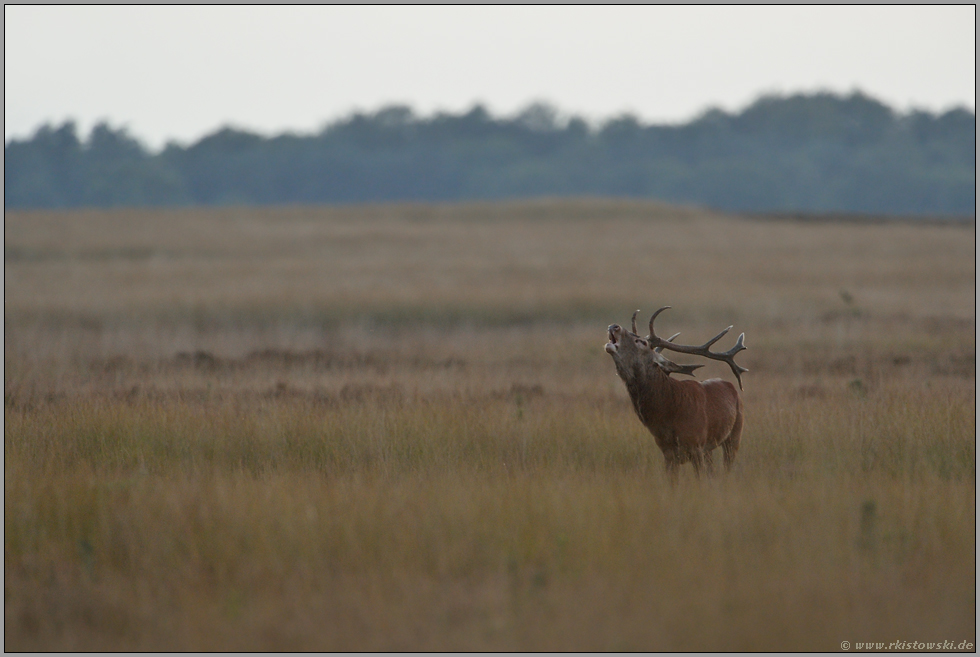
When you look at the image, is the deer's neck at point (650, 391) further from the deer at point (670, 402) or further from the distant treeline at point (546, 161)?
the distant treeline at point (546, 161)

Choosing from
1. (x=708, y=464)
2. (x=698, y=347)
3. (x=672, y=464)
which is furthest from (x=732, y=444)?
(x=698, y=347)

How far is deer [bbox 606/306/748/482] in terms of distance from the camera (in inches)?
252

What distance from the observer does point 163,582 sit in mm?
5305

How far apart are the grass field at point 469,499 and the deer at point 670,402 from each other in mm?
278

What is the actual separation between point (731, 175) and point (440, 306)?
248 feet

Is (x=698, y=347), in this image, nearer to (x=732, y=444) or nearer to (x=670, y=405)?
(x=670, y=405)

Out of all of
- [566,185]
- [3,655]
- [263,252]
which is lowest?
[3,655]

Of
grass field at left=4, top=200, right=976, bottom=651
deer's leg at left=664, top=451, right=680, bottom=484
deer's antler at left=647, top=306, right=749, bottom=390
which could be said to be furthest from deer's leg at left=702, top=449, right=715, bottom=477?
deer's antler at left=647, top=306, right=749, bottom=390

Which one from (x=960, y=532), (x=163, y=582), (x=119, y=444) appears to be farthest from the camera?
(x=119, y=444)

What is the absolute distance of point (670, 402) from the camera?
652 cm

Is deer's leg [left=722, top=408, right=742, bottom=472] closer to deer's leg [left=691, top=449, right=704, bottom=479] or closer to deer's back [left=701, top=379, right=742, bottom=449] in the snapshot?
deer's back [left=701, top=379, right=742, bottom=449]

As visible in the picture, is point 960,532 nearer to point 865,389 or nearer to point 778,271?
point 865,389

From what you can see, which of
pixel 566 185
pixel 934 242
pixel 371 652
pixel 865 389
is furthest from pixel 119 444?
pixel 566 185

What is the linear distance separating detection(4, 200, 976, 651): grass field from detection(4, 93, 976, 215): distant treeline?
72.7 metres
